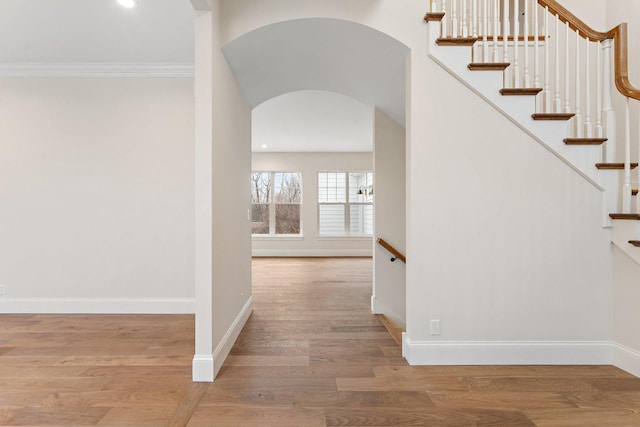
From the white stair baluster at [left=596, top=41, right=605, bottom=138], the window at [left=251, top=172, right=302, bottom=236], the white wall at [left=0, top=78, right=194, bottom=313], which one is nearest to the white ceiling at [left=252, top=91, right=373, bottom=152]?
the window at [left=251, top=172, right=302, bottom=236]

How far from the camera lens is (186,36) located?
9.62 feet

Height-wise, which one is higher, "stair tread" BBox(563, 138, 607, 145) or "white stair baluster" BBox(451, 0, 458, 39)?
"white stair baluster" BBox(451, 0, 458, 39)

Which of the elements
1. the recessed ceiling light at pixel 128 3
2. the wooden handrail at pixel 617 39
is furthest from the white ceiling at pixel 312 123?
the wooden handrail at pixel 617 39

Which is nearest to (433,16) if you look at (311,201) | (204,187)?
(204,187)

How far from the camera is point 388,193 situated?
Answer: 3469 mm

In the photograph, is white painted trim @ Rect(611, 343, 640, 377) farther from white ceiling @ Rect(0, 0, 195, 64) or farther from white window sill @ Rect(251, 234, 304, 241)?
white window sill @ Rect(251, 234, 304, 241)

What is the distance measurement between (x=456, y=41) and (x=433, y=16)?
0.79 feet

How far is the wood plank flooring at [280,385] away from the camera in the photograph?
5.53 ft

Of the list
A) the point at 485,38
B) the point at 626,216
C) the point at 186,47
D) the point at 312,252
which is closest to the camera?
the point at 626,216

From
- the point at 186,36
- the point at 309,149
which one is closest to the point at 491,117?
the point at 186,36

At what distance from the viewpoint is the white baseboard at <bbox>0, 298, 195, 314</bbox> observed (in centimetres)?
345

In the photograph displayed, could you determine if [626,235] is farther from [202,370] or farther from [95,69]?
[95,69]

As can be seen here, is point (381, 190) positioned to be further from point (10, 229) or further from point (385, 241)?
point (10, 229)

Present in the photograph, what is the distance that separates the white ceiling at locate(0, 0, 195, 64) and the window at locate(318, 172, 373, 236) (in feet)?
18.1
